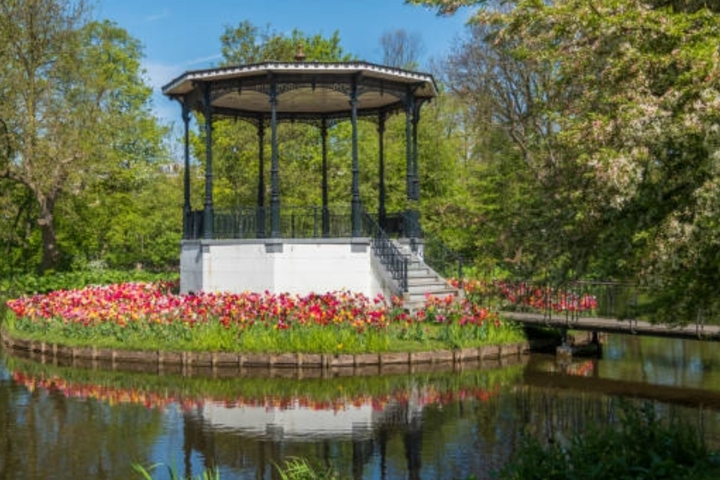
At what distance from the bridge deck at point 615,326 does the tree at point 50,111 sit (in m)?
18.4

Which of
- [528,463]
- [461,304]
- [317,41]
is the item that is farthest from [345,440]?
[317,41]

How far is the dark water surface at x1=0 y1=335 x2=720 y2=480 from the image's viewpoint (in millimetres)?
8688

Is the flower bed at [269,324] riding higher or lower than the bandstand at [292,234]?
lower

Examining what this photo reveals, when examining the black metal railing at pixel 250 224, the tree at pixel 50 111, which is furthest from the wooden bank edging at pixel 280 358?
the tree at pixel 50 111

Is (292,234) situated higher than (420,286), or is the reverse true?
(292,234)

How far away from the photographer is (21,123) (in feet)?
92.6

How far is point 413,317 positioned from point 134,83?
25.7m

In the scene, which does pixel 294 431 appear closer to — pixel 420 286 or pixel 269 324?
pixel 269 324

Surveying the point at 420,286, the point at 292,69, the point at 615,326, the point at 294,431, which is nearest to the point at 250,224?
the point at 292,69

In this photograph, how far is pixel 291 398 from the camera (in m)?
12.3

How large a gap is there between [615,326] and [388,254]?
19.0 feet

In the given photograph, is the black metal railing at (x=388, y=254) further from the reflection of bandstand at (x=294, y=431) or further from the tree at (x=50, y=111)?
the tree at (x=50, y=111)

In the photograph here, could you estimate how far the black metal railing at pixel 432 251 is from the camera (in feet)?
68.6

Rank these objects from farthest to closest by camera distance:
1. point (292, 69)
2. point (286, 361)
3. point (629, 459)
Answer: point (292, 69) → point (286, 361) → point (629, 459)
